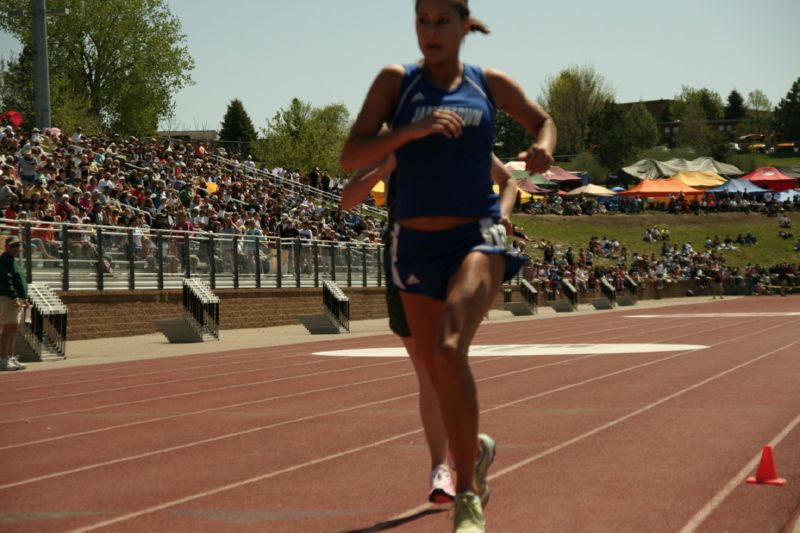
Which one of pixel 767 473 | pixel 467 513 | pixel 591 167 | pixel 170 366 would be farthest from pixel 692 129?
pixel 467 513

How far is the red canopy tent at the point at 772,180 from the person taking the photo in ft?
277

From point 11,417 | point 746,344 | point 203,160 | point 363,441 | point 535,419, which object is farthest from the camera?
point 203,160

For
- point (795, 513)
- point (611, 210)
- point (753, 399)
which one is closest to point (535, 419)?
point (753, 399)

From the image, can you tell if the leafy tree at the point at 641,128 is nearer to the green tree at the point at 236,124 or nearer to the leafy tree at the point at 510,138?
the leafy tree at the point at 510,138

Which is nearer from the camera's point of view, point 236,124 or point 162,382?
point 162,382

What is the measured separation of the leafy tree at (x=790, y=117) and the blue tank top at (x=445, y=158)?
170490 mm

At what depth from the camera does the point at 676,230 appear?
3076 inches

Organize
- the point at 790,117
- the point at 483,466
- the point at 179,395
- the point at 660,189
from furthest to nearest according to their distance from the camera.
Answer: the point at 790,117
the point at 660,189
the point at 179,395
the point at 483,466

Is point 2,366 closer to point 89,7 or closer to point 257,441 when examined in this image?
point 257,441

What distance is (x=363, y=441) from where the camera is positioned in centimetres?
857

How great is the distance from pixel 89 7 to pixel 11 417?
76.6 metres

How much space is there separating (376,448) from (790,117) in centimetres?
17062

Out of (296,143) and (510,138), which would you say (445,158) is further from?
(510,138)

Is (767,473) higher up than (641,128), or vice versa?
(641,128)
